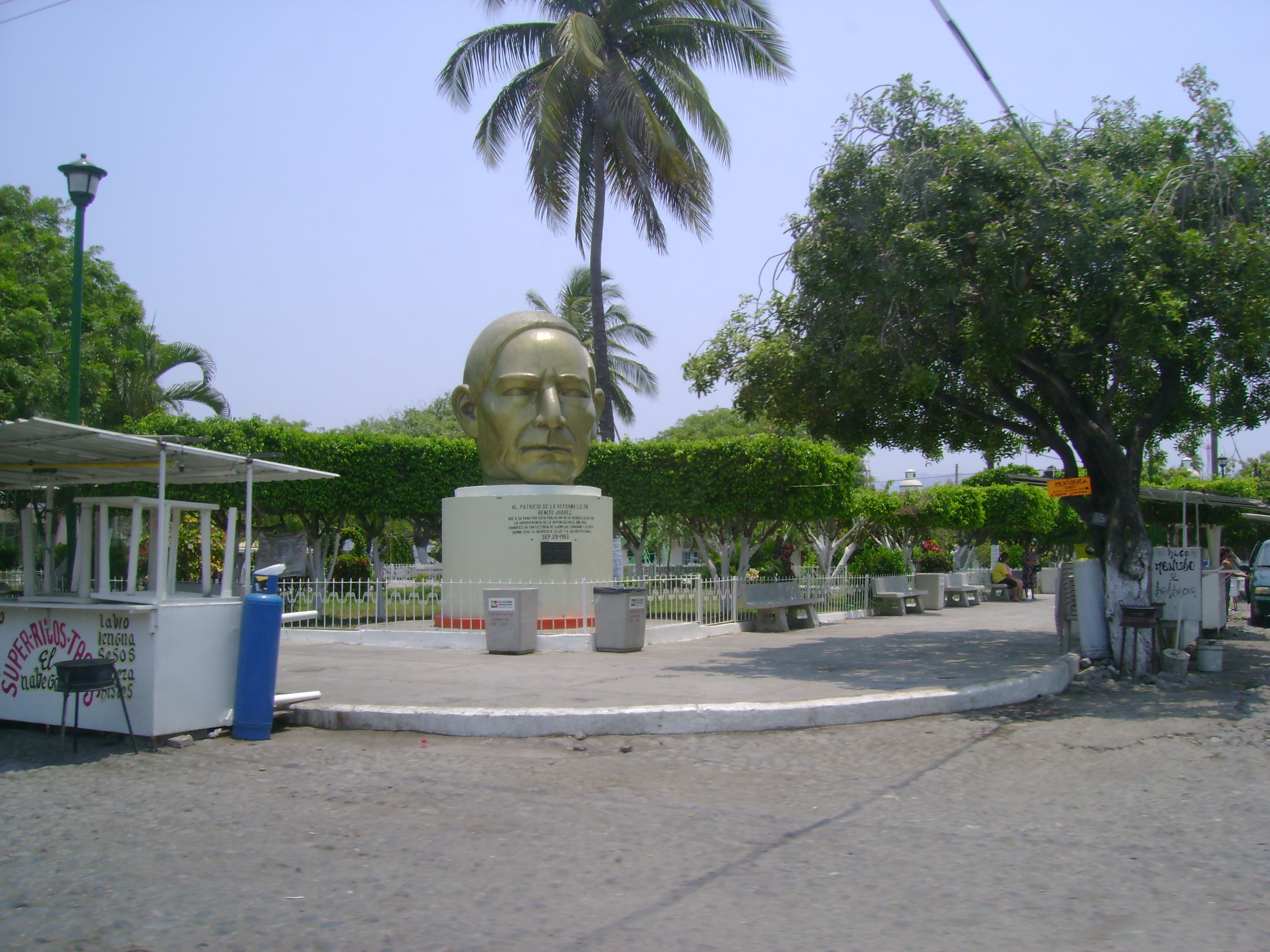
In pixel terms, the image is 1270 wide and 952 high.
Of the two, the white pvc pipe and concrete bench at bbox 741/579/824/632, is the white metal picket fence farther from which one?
the white pvc pipe

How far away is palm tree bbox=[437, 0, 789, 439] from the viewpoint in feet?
71.7

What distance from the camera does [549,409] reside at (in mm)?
14852

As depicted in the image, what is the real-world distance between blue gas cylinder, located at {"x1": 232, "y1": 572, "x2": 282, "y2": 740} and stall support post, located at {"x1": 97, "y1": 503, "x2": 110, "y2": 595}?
1349 mm

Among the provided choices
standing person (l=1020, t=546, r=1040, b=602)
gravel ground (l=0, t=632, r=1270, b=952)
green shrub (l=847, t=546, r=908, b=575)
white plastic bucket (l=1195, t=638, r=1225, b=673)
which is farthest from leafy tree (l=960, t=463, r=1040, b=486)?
gravel ground (l=0, t=632, r=1270, b=952)

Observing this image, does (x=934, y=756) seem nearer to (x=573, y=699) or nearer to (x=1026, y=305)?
(x=573, y=699)

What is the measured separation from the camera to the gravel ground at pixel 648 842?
406 centimetres

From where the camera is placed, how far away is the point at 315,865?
15.9 feet

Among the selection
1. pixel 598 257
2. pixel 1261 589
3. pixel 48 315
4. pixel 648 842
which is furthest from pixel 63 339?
pixel 1261 589

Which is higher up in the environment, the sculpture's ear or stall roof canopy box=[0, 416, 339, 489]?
the sculpture's ear

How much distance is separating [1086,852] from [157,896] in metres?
4.57

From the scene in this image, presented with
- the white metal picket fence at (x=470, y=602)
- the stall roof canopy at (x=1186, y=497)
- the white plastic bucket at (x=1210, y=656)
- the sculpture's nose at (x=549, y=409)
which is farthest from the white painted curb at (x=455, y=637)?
the white plastic bucket at (x=1210, y=656)

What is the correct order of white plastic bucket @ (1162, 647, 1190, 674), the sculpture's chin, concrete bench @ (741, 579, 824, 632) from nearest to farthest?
white plastic bucket @ (1162, 647, 1190, 674), the sculpture's chin, concrete bench @ (741, 579, 824, 632)

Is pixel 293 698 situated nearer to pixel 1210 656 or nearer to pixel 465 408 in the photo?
A: pixel 465 408

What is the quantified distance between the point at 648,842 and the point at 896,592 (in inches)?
731
